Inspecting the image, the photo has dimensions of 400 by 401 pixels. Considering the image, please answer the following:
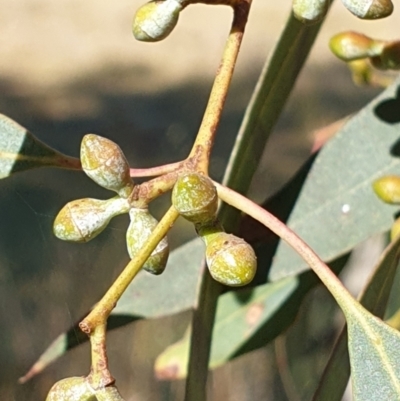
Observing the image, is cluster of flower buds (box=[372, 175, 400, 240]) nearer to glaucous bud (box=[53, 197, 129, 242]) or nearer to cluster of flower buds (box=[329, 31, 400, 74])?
cluster of flower buds (box=[329, 31, 400, 74])

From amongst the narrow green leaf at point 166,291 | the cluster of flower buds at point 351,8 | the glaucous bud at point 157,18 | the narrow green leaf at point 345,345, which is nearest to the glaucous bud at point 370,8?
the cluster of flower buds at point 351,8

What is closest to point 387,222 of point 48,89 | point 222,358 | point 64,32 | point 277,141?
point 222,358

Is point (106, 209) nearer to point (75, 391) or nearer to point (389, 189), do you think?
point (75, 391)

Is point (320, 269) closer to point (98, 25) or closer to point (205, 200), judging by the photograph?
point (205, 200)

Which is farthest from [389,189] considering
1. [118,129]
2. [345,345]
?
[118,129]

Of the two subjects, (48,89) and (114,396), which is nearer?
(114,396)
